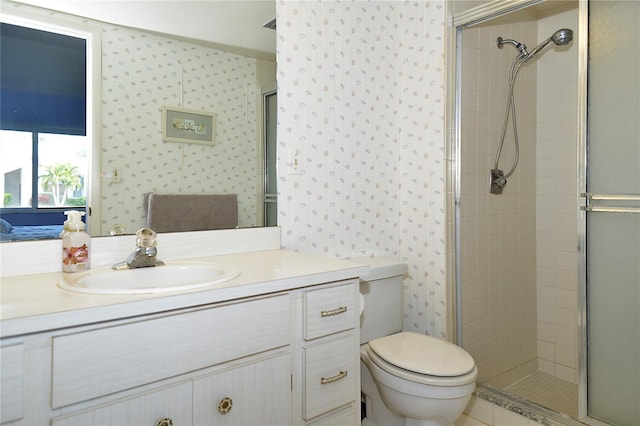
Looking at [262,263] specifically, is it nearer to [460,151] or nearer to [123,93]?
[123,93]

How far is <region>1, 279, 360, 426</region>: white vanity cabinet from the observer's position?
0.83 metres

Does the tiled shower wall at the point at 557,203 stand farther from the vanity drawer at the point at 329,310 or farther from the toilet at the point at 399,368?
the vanity drawer at the point at 329,310

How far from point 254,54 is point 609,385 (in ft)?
6.46

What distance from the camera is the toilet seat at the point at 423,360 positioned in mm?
1484

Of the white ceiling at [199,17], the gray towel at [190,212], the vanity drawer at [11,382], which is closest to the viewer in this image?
the vanity drawer at [11,382]

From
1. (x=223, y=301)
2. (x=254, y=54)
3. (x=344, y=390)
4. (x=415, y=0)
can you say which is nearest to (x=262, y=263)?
(x=223, y=301)

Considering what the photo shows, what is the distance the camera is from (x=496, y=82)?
2.38 metres

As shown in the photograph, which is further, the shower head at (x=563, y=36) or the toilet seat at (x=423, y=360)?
the shower head at (x=563, y=36)

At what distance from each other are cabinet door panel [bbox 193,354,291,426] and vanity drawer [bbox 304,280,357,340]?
0.12m

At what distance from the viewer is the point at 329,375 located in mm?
1298

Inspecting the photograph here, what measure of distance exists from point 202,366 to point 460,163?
1626 millimetres

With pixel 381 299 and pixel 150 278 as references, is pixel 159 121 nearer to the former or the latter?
pixel 150 278

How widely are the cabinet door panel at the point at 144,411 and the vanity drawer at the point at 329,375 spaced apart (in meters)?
0.38

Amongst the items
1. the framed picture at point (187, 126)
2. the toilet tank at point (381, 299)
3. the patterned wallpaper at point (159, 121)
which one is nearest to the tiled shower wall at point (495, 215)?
the toilet tank at point (381, 299)
